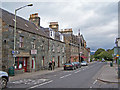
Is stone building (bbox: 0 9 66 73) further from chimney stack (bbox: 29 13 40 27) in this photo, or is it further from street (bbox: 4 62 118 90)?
street (bbox: 4 62 118 90)

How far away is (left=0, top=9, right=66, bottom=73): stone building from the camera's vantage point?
1870 cm

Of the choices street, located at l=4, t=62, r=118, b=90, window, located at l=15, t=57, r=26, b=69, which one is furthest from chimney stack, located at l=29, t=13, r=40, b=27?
street, located at l=4, t=62, r=118, b=90

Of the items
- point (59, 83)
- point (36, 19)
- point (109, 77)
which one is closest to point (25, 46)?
point (59, 83)

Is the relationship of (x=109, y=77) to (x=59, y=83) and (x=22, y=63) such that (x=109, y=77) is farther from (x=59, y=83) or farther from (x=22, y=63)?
(x=22, y=63)

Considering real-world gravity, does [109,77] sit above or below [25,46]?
below

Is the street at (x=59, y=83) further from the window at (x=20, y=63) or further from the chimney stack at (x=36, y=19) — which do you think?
the chimney stack at (x=36, y=19)

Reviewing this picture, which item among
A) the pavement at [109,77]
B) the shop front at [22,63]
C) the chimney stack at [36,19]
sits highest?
the chimney stack at [36,19]

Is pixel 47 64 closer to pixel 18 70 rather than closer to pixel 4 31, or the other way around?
pixel 18 70

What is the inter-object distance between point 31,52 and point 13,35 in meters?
4.86

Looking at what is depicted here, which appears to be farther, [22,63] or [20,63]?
[22,63]

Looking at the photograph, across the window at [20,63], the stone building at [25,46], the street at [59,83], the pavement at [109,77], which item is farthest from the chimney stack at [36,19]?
the street at [59,83]

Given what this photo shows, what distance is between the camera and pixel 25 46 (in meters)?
22.3

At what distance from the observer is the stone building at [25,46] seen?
18698 mm

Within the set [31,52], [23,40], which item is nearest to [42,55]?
[31,52]
